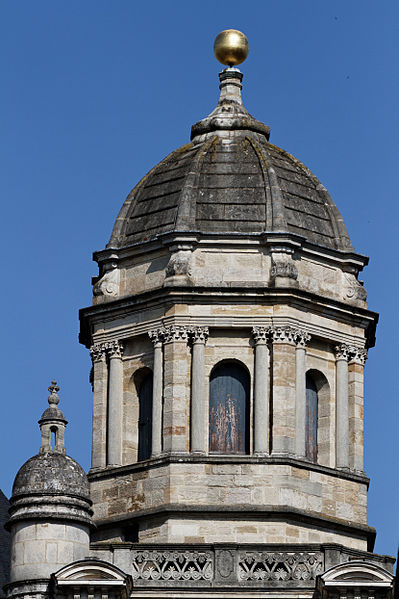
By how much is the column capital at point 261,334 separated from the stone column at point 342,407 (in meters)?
1.98

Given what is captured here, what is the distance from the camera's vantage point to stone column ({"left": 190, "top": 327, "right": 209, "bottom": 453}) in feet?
188

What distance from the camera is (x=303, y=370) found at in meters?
58.1

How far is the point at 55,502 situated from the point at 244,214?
8936 mm

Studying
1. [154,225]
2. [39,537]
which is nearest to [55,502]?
[39,537]

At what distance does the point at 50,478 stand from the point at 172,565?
2.95 m

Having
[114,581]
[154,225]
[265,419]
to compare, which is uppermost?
[154,225]

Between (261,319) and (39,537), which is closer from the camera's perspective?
(39,537)

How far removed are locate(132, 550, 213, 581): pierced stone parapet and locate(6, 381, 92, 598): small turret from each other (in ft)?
3.68

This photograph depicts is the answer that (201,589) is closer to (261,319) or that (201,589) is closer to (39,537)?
(39,537)

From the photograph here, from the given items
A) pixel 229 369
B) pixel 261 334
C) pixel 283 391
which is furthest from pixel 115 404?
pixel 283 391

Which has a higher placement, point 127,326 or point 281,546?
point 127,326

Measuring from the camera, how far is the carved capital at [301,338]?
58094mm

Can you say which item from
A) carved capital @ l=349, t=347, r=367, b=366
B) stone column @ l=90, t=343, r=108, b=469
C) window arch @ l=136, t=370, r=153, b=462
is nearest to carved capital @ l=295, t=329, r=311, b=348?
carved capital @ l=349, t=347, r=367, b=366

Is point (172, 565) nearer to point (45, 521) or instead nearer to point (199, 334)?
point (45, 521)
